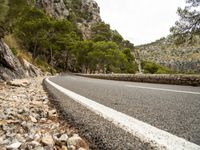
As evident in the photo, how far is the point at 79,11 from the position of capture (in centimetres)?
9481

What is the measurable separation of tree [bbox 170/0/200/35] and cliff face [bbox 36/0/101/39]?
5658 centimetres

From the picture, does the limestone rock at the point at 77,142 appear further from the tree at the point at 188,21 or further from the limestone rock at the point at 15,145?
the tree at the point at 188,21

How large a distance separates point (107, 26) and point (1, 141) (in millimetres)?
76843

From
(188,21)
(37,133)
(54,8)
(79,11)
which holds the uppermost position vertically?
(79,11)

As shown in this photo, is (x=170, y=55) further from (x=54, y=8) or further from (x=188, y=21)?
(x=188, y=21)

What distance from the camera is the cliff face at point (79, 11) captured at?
72.0 meters

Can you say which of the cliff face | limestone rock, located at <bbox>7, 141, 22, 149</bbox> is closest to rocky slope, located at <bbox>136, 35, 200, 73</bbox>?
the cliff face

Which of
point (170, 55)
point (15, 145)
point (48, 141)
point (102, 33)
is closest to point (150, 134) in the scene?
point (48, 141)

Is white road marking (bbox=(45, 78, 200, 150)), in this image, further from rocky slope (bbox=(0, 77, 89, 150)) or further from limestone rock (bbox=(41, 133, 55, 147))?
limestone rock (bbox=(41, 133, 55, 147))

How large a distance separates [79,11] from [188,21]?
267ft

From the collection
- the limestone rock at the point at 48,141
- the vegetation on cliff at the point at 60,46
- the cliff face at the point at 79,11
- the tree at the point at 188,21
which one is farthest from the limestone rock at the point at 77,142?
the cliff face at the point at 79,11

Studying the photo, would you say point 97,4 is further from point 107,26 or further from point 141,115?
point 141,115

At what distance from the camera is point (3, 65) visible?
39.2ft

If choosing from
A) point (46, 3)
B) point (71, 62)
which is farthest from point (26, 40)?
point (46, 3)
